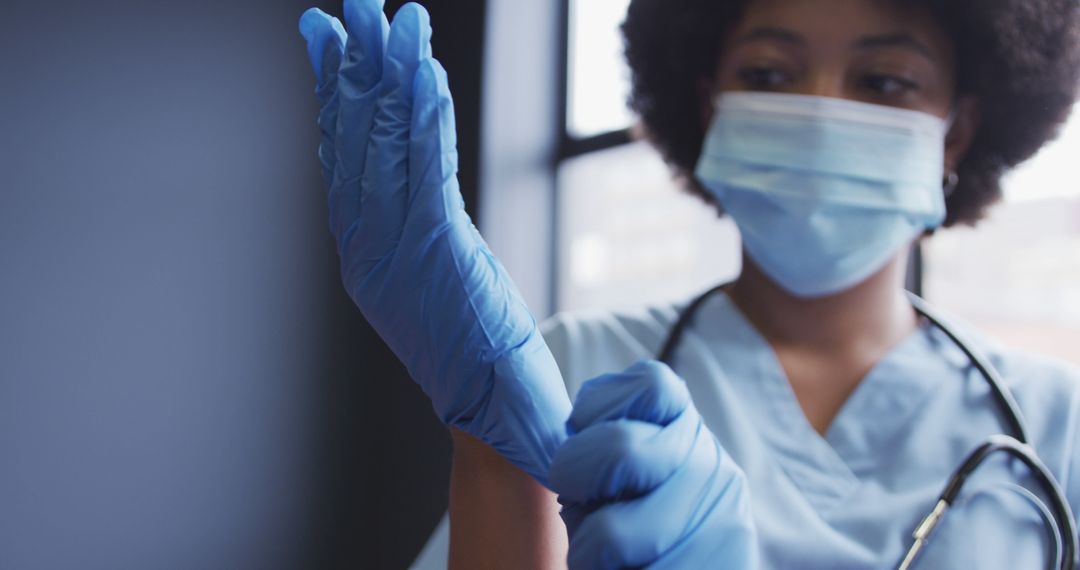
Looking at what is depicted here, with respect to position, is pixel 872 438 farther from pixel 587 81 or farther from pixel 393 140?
pixel 587 81

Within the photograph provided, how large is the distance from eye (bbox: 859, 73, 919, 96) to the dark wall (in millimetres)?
616

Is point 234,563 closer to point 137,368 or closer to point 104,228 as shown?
point 137,368

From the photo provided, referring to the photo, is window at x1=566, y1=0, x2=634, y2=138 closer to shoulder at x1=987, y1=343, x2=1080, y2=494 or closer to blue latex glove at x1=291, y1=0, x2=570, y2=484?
shoulder at x1=987, y1=343, x2=1080, y2=494

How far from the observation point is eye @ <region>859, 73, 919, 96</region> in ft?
2.46

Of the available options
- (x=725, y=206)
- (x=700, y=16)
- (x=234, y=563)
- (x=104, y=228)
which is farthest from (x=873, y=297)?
(x=104, y=228)

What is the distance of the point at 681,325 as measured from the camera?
798 mm

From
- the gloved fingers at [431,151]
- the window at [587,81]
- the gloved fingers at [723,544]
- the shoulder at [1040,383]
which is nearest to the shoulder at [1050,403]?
the shoulder at [1040,383]

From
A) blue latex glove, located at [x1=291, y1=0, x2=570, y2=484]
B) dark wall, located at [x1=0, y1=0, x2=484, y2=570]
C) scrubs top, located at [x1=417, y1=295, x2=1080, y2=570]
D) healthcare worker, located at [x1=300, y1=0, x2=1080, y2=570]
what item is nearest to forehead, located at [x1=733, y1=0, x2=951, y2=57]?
healthcare worker, located at [x1=300, y1=0, x2=1080, y2=570]

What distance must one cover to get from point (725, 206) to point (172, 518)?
728 mm

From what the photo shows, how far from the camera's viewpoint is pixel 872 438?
2.37 ft

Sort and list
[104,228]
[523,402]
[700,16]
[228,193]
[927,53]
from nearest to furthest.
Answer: [523,402] < [927,53] < [700,16] < [104,228] < [228,193]

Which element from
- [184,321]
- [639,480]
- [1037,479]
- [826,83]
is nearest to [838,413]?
[1037,479]

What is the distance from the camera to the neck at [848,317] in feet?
2.59

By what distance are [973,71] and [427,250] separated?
2.15ft
